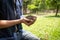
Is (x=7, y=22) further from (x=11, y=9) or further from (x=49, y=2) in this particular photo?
(x=49, y=2)

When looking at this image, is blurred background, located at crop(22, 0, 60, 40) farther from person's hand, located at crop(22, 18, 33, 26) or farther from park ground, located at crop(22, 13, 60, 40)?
person's hand, located at crop(22, 18, 33, 26)

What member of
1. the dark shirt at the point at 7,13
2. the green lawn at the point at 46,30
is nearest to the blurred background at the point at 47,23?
the green lawn at the point at 46,30

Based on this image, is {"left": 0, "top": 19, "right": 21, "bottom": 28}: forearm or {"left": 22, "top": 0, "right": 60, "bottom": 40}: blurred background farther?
{"left": 22, "top": 0, "right": 60, "bottom": 40}: blurred background

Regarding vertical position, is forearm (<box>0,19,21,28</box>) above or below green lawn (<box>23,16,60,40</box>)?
above

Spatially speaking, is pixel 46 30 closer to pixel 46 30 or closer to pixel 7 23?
pixel 46 30

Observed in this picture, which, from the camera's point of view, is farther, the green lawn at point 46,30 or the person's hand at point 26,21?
the green lawn at point 46,30

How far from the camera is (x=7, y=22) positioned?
1473 millimetres

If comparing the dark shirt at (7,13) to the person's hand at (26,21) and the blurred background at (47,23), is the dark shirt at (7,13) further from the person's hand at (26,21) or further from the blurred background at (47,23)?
the blurred background at (47,23)

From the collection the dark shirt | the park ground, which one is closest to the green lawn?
the park ground

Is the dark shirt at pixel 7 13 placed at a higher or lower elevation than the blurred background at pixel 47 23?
higher

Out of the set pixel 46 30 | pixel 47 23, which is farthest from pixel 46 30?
pixel 47 23

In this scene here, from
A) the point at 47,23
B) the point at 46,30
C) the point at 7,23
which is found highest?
the point at 7,23

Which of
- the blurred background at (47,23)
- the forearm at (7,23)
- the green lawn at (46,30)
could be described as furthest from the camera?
the blurred background at (47,23)

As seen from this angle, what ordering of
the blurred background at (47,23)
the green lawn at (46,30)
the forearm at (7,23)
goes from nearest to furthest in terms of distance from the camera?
1. the forearm at (7,23)
2. the green lawn at (46,30)
3. the blurred background at (47,23)
